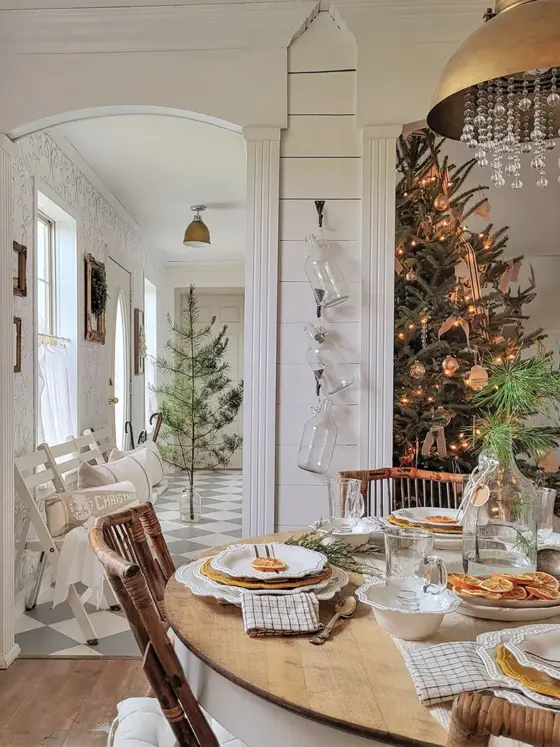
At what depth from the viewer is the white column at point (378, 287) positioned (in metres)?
2.48

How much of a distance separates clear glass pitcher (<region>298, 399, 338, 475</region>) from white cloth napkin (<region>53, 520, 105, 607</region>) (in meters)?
1.15

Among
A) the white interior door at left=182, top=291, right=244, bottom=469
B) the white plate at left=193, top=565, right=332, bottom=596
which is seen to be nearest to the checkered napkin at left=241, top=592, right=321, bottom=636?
the white plate at left=193, top=565, right=332, bottom=596

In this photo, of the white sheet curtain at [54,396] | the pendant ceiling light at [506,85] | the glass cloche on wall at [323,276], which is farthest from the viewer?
the white sheet curtain at [54,396]

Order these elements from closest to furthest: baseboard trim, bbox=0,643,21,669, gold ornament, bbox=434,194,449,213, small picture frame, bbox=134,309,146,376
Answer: baseboard trim, bbox=0,643,21,669 < gold ornament, bbox=434,194,449,213 < small picture frame, bbox=134,309,146,376

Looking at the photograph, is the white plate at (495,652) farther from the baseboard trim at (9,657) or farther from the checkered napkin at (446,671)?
the baseboard trim at (9,657)

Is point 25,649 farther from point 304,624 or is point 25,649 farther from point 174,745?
point 304,624

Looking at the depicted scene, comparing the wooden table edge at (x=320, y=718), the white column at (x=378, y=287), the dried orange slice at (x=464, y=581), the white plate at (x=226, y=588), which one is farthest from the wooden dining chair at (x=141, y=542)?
the white column at (x=378, y=287)

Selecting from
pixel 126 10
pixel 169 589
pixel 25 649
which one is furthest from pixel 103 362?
pixel 169 589

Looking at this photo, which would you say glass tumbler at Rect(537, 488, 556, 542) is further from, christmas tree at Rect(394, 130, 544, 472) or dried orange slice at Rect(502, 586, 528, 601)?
christmas tree at Rect(394, 130, 544, 472)

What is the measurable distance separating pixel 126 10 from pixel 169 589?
7.26ft

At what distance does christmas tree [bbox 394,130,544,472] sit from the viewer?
291 centimetres

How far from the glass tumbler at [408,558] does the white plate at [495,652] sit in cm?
13

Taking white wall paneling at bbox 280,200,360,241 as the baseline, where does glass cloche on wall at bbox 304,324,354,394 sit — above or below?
below

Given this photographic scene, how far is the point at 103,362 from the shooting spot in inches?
194
